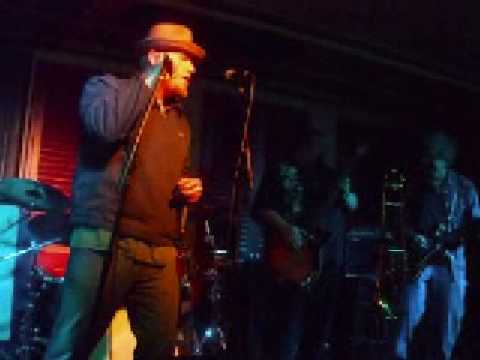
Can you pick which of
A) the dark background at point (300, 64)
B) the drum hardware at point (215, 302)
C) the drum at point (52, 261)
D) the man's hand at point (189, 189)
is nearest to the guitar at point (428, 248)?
the dark background at point (300, 64)

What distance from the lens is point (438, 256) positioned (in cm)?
666

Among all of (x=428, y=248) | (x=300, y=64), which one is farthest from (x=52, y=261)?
(x=428, y=248)

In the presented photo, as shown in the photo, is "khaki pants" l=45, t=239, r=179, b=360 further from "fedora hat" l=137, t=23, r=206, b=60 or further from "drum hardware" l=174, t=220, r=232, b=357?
"drum hardware" l=174, t=220, r=232, b=357

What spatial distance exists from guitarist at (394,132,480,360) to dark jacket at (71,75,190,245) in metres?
3.62

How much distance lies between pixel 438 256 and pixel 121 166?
4.15 metres

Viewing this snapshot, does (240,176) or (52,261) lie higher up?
(240,176)

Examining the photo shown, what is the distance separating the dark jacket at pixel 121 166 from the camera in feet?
11.2

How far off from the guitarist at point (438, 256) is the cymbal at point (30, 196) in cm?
349

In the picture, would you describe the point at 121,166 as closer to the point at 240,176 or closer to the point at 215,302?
the point at 240,176

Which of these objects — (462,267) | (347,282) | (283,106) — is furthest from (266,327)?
(283,106)

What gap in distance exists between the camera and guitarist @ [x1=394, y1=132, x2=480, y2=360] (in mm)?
6582

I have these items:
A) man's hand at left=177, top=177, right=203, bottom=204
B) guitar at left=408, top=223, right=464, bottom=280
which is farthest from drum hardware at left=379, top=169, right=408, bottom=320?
man's hand at left=177, top=177, right=203, bottom=204

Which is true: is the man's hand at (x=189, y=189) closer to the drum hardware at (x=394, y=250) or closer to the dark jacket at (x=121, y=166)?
the dark jacket at (x=121, y=166)

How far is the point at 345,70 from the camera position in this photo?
803cm
